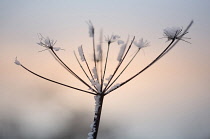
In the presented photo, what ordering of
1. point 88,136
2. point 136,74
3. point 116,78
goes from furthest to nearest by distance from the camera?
point 116,78
point 136,74
point 88,136

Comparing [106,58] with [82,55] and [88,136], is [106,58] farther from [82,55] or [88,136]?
[88,136]

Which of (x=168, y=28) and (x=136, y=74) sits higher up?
(x=168, y=28)

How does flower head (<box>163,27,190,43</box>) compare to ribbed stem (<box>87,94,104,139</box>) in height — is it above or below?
above

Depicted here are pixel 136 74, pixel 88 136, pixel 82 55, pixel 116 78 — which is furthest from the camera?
pixel 82 55

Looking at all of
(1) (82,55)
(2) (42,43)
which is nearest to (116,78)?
(1) (82,55)

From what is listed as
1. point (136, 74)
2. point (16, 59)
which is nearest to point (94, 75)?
point (136, 74)

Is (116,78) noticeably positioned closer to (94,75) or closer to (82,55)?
(94,75)

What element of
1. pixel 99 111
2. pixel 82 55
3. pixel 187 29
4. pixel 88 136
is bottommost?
pixel 88 136

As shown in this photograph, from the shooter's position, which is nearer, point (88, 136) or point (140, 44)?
point (88, 136)

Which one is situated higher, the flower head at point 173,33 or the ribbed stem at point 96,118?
the flower head at point 173,33

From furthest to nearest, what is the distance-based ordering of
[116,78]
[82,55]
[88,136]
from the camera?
1. [82,55]
2. [116,78]
3. [88,136]
